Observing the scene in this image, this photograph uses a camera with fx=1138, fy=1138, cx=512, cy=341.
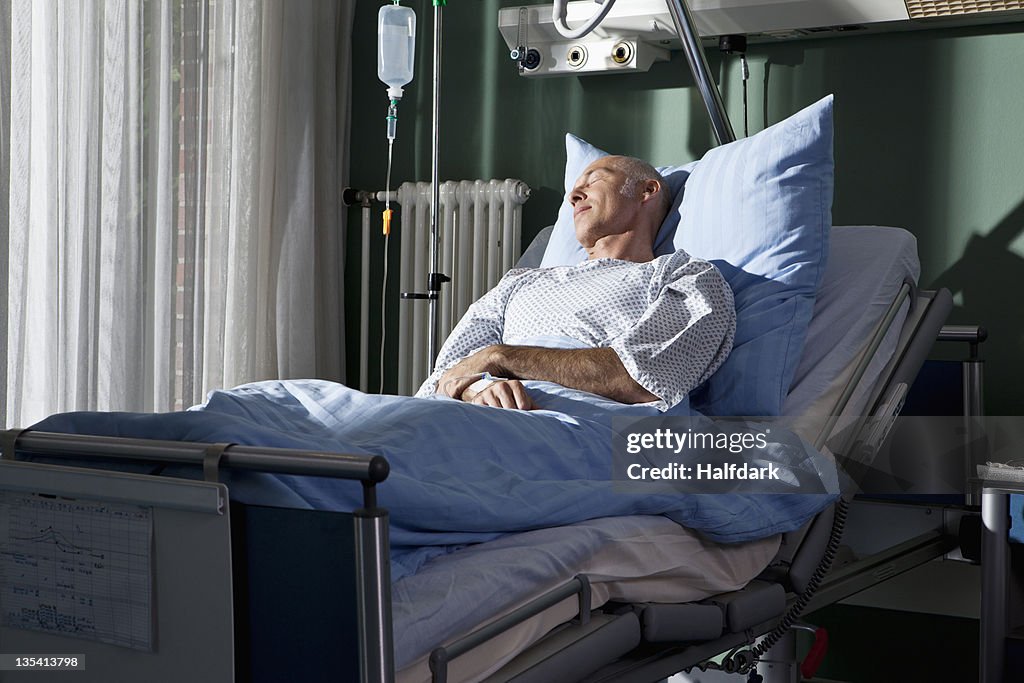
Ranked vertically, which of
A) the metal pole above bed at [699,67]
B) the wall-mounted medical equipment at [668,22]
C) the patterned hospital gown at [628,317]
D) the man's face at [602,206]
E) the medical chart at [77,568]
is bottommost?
the medical chart at [77,568]

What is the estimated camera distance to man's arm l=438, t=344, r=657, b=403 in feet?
6.32

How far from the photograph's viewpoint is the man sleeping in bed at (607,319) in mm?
1924

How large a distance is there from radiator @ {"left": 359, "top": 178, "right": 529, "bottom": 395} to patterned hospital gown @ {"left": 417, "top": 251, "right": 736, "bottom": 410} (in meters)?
0.85

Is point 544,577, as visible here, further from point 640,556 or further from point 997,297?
point 997,297

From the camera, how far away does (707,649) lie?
162 cm

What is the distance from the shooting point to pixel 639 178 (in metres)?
2.39

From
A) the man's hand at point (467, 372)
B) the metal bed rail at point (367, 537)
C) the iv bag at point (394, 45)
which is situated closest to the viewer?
the metal bed rail at point (367, 537)

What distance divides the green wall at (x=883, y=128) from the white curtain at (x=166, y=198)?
0.54m

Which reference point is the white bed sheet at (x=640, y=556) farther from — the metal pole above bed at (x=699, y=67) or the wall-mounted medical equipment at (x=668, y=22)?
the wall-mounted medical equipment at (x=668, y=22)

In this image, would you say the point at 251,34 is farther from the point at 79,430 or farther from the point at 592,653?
the point at 592,653

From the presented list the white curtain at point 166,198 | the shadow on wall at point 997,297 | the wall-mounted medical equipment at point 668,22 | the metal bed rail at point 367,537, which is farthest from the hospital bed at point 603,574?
the white curtain at point 166,198

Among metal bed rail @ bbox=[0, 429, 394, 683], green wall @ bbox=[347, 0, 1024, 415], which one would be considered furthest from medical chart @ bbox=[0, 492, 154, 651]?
green wall @ bbox=[347, 0, 1024, 415]

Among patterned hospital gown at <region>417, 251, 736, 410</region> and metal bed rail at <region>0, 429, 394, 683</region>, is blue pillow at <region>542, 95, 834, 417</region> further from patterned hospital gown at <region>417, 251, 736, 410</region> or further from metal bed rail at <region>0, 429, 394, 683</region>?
metal bed rail at <region>0, 429, 394, 683</region>

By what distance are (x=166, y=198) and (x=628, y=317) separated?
4.66 feet
